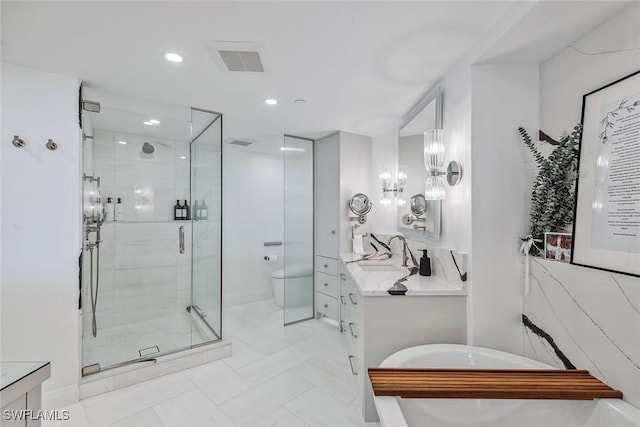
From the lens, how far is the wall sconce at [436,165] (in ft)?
5.98

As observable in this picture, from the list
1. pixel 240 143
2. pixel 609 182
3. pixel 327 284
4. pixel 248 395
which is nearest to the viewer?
pixel 609 182

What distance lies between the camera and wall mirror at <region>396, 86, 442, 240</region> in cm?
205

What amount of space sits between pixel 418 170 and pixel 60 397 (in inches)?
125

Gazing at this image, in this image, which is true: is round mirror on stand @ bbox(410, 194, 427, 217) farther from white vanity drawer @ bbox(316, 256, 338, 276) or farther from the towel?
white vanity drawer @ bbox(316, 256, 338, 276)

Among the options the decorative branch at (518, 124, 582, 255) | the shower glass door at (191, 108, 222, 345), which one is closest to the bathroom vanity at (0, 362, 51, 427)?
the shower glass door at (191, 108, 222, 345)

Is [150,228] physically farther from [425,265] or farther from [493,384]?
[493,384]

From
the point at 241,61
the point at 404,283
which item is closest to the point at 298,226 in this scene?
the point at 404,283

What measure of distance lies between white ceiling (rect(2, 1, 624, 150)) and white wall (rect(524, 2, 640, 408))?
0.35 ft

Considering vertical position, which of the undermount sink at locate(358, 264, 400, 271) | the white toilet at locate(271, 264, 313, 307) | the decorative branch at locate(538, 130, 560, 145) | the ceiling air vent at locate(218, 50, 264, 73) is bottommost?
the white toilet at locate(271, 264, 313, 307)

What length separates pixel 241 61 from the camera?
67.5 inches

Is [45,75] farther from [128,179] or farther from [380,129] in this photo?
[380,129]

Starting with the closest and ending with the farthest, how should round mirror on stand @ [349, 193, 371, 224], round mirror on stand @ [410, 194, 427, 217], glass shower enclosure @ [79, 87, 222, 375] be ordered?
round mirror on stand @ [410, 194, 427, 217] < glass shower enclosure @ [79, 87, 222, 375] < round mirror on stand @ [349, 193, 371, 224]

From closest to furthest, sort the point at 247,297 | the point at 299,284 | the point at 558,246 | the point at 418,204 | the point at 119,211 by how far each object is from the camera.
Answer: the point at 558,246 → the point at 418,204 → the point at 119,211 → the point at 299,284 → the point at 247,297

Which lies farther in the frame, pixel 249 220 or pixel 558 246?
pixel 249 220
